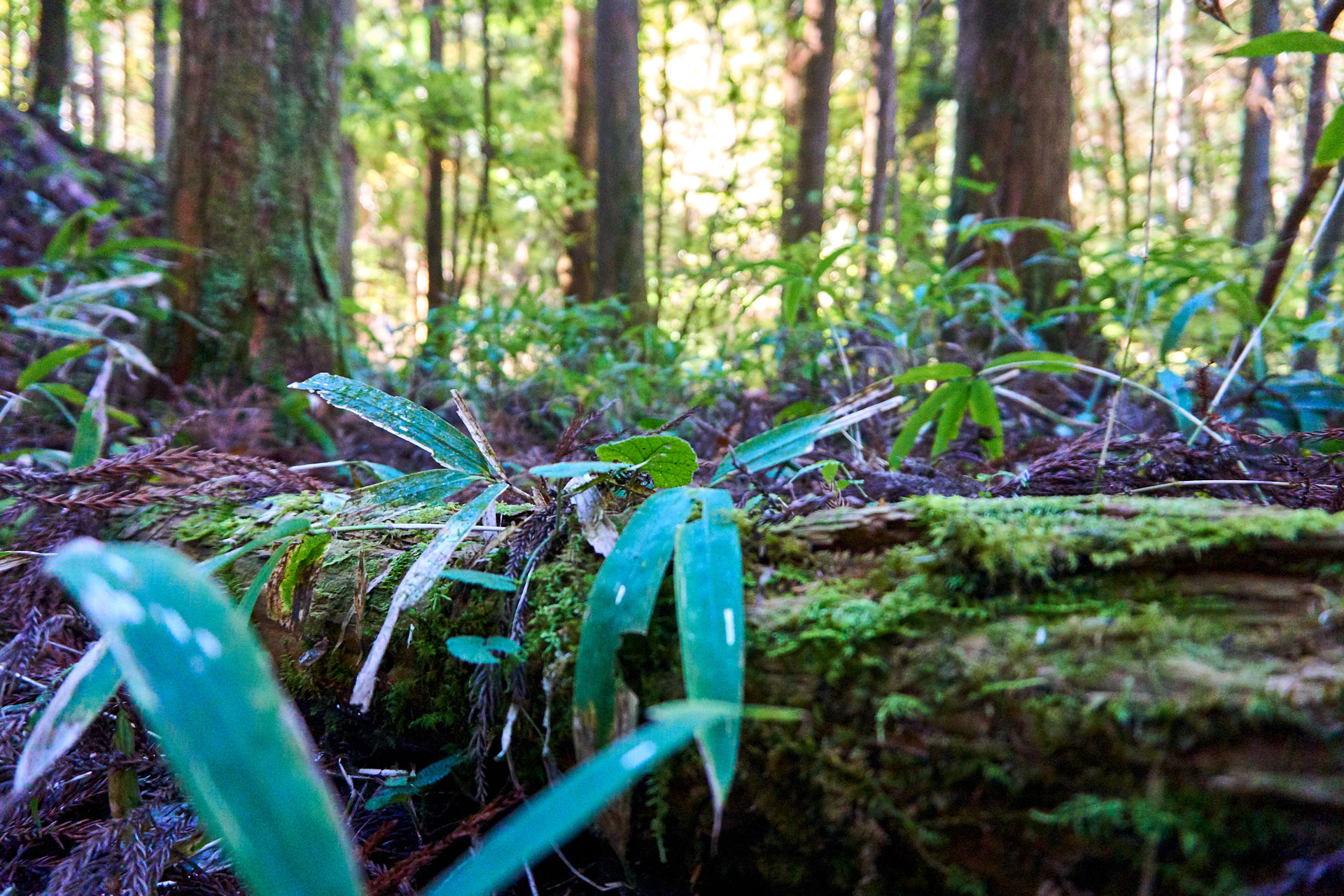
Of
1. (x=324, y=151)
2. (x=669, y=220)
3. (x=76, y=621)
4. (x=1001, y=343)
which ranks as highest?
(x=669, y=220)

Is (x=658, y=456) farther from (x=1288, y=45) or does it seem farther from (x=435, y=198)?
(x=435, y=198)

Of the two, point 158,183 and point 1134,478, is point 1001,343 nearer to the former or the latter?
point 1134,478

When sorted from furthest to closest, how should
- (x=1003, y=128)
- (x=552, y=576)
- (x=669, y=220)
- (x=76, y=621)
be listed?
(x=669, y=220), (x=1003, y=128), (x=76, y=621), (x=552, y=576)

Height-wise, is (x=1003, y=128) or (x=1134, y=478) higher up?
(x=1003, y=128)

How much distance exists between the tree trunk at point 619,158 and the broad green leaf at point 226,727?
16.5 ft

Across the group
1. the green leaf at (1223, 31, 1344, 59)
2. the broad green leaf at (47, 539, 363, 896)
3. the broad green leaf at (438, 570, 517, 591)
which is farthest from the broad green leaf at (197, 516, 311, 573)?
A: the green leaf at (1223, 31, 1344, 59)

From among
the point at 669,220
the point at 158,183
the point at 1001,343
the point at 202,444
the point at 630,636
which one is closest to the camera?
the point at 630,636

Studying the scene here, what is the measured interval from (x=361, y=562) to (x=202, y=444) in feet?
5.70

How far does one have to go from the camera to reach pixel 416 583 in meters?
0.82

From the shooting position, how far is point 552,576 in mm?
860

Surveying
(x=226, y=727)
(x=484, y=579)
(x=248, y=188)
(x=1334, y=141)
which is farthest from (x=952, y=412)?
(x=248, y=188)

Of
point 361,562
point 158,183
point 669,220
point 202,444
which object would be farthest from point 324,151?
point 669,220

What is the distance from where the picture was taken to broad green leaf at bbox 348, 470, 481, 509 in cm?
96

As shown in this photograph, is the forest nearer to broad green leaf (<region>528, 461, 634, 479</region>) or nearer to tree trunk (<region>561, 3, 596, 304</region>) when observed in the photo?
broad green leaf (<region>528, 461, 634, 479</region>)
